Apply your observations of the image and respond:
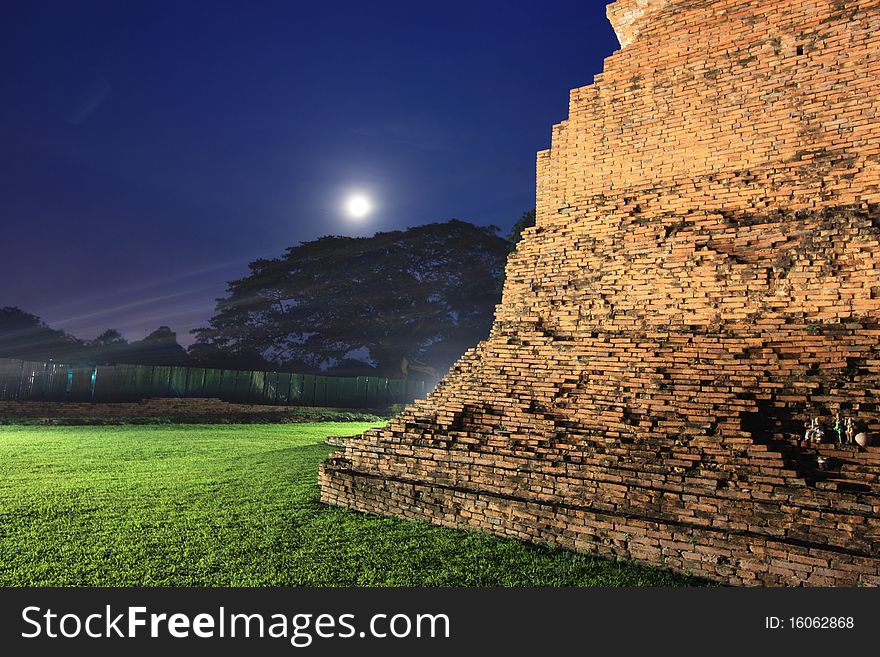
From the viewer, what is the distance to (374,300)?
31.1m

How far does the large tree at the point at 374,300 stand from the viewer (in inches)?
1211

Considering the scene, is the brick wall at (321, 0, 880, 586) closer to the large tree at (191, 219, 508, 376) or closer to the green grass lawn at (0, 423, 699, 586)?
the green grass lawn at (0, 423, 699, 586)

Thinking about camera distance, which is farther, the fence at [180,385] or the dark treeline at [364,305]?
the dark treeline at [364,305]

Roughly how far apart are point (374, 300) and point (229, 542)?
89.9 feet

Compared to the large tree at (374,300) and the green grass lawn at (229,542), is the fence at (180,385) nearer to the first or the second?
the large tree at (374,300)

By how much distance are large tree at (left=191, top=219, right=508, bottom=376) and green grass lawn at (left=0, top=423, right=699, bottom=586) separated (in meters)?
24.2

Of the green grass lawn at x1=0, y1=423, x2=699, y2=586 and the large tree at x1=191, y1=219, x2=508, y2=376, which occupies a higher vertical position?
the large tree at x1=191, y1=219, x2=508, y2=376

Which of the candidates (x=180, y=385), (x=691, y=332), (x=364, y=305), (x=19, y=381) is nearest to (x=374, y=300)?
(x=364, y=305)

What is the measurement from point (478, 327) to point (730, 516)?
2896cm

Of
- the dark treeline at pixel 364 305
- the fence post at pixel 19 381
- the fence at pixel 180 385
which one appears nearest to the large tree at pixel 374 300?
the dark treeline at pixel 364 305

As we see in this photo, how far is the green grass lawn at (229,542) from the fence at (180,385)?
10.4 metres

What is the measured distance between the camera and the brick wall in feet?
11.3

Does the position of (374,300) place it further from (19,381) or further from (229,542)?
(229,542)

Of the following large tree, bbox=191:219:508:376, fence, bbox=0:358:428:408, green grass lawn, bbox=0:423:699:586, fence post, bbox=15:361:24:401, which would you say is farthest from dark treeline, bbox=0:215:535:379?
green grass lawn, bbox=0:423:699:586
